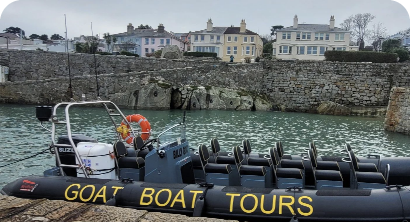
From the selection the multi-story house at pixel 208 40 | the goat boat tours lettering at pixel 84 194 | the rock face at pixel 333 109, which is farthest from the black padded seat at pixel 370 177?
the multi-story house at pixel 208 40

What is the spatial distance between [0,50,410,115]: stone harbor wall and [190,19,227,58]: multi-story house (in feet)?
58.3

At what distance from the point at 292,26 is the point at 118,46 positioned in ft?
93.9

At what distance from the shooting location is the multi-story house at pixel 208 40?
53.2 metres

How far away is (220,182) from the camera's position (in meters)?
7.07

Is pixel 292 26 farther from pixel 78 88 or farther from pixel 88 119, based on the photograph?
pixel 88 119

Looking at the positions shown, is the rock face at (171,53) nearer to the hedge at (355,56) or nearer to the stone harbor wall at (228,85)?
the stone harbor wall at (228,85)

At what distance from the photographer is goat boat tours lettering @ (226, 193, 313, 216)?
222 inches

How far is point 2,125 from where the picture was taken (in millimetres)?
19781

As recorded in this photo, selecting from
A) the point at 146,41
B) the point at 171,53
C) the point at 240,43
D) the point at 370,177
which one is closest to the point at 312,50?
the point at 240,43

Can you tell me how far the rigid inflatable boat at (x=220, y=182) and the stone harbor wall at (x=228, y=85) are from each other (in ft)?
74.4

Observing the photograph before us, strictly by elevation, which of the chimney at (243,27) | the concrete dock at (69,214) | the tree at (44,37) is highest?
the tree at (44,37)

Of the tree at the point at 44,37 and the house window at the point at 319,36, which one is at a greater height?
the tree at the point at 44,37

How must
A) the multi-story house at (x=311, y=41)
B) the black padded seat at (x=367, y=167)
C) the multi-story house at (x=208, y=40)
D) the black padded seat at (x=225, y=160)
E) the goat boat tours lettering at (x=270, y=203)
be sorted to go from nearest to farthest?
the goat boat tours lettering at (x=270, y=203), the black padded seat at (x=367, y=167), the black padded seat at (x=225, y=160), the multi-story house at (x=311, y=41), the multi-story house at (x=208, y=40)

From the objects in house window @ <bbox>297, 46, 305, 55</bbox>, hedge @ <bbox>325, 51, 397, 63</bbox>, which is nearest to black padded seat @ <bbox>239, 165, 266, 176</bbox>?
hedge @ <bbox>325, 51, 397, 63</bbox>
